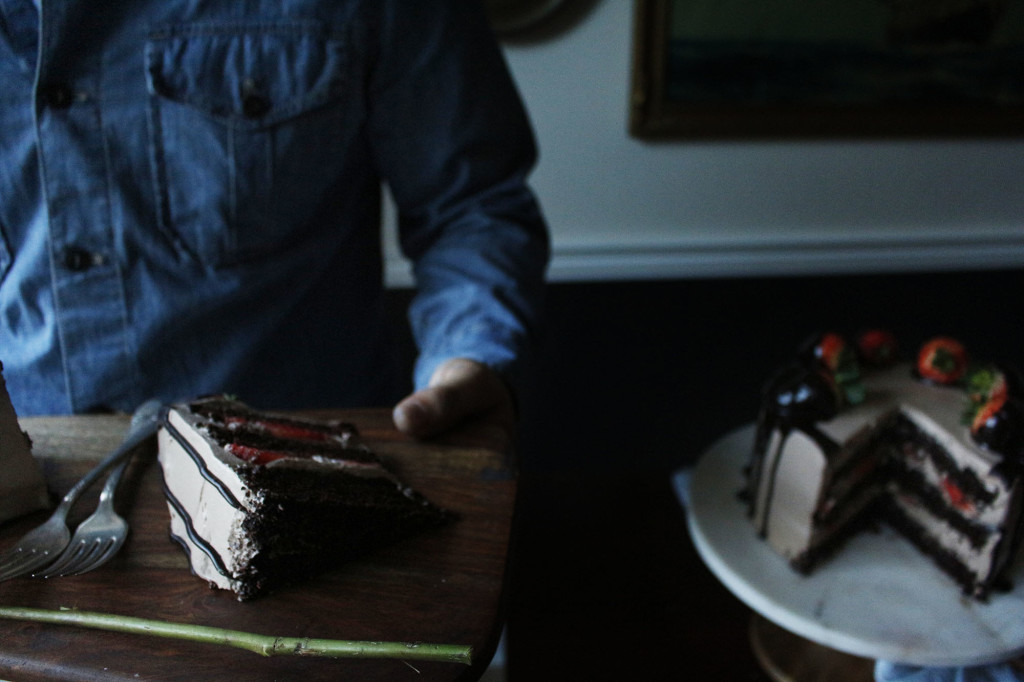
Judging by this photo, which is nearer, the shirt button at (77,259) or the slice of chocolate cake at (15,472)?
the slice of chocolate cake at (15,472)

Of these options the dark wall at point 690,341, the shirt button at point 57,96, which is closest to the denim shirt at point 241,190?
the shirt button at point 57,96

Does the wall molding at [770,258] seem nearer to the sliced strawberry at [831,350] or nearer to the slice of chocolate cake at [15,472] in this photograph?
the sliced strawberry at [831,350]

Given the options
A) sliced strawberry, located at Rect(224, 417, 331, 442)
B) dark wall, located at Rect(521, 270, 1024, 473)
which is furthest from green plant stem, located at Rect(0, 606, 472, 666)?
dark wall, located at Rect(521, 270, 1024, 473)

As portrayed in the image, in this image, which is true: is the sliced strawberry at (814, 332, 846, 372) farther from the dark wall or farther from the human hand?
the human hand

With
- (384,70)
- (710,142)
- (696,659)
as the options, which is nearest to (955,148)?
(710,142)

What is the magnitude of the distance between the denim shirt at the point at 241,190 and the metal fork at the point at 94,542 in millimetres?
231

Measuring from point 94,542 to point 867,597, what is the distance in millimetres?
930

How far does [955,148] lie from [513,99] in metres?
1.20

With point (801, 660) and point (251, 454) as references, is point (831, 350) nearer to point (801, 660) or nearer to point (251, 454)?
point (801, 660)

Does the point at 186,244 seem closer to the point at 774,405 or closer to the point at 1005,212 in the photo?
the point at 774,405

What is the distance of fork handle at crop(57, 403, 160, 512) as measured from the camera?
43cm

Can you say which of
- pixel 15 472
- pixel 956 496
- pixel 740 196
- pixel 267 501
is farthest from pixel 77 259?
pixel 740 196

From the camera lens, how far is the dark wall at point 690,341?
60.1 inches

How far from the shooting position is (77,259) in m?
0.60
